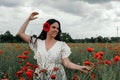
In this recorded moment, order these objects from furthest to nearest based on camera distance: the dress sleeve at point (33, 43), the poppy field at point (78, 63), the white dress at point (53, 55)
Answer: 1. the dress sleeve at point (33, 43)
2. the white dress at point (53, 55)
3. the poppy field at point (78, 63)

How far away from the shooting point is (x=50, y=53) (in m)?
4.86

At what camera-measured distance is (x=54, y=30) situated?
4703 millimetres

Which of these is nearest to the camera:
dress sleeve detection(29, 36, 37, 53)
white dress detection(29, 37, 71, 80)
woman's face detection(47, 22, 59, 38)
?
woman's face detection(47, 22, 59, 38)

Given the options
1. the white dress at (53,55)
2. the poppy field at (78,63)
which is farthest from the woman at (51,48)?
the poppy field at (78,63)

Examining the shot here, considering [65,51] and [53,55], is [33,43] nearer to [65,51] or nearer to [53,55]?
[53,55]

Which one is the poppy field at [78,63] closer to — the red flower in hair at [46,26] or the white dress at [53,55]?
the white dress at [53,55]

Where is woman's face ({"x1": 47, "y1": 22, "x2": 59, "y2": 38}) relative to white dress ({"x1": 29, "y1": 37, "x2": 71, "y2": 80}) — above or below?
above

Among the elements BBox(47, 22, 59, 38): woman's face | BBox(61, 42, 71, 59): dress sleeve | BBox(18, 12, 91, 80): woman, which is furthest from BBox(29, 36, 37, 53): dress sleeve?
BBox(61, 42, 71, 59): dress sleeve

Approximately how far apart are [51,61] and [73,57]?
2.22 metres

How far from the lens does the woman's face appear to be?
4707mm

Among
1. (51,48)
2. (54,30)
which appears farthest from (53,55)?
(54,30)

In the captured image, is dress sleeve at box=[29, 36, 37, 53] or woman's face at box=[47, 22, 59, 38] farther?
dress sleeve at box=[29, 36, 37, 53]

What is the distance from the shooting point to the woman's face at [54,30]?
185 inches

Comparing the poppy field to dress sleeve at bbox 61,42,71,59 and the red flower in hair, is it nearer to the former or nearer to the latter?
dress sleeve at bbox 61,42,71,59
